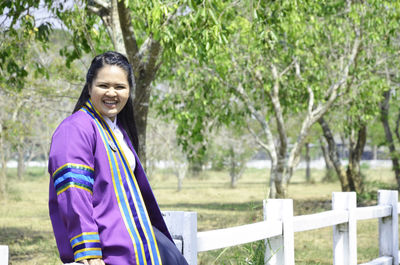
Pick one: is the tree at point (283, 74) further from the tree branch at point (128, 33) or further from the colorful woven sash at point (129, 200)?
the colorful woven sash at point (129, 200)

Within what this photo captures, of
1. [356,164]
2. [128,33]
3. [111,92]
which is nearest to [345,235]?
[111,92]

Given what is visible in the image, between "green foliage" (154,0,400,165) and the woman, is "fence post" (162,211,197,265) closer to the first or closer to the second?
the woman

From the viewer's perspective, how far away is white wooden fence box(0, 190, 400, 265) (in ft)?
9.73

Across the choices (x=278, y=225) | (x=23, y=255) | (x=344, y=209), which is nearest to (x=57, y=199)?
(x=278, y=225)

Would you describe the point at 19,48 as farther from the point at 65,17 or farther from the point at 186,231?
the point at 186,231

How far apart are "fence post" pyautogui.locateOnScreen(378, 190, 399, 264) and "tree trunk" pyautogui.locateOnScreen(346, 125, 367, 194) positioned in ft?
42.2

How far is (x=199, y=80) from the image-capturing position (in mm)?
12758

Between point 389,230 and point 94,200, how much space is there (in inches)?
164

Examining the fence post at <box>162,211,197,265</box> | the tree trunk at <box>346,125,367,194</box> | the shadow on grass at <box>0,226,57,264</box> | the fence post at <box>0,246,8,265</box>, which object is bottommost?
the shadow on grass at <box>0,226,57,264</box>

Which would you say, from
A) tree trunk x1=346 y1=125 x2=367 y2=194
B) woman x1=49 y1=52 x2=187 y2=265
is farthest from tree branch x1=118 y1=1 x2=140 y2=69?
tree trunk x1=346 y1=125 x2=367 y2=194

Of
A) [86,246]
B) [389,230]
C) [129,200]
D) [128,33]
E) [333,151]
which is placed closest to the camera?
[86,246]

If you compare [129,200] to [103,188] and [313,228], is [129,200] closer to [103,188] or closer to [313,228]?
[103,188]

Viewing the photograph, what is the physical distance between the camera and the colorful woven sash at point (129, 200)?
239 cm

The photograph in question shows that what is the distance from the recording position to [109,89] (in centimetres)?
259
